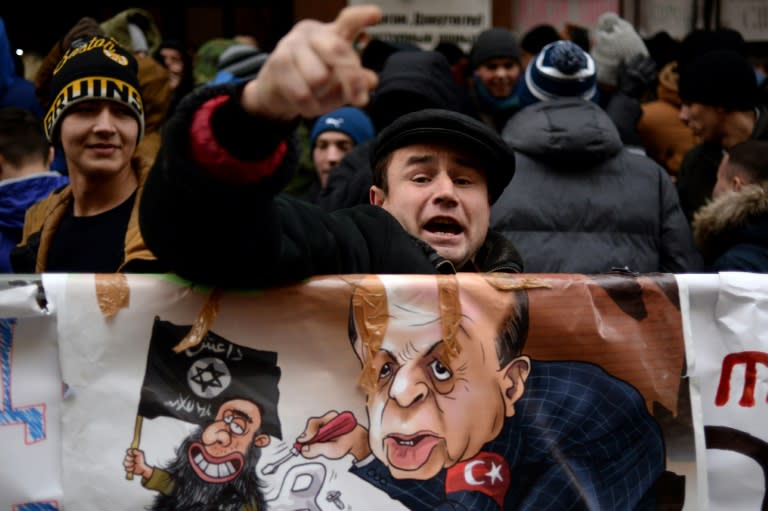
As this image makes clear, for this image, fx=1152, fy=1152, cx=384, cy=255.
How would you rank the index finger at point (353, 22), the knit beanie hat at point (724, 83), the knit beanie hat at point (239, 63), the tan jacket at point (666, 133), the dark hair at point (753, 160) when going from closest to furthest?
the index finger at point (353, 22) < the dark hair at point (753, 160) < the knit beanie hat at point (724, 83) < the knit beanie hat at point (239, 63) < the tan jacket at point (666, 133)

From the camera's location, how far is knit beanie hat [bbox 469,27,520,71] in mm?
6707

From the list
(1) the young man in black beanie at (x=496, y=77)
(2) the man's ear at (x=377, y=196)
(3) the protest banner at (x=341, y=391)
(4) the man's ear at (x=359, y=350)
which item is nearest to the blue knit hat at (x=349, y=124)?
(1) the young man in black beanie at (x=496, y=77)

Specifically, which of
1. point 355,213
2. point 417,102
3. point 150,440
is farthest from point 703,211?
point 150,440

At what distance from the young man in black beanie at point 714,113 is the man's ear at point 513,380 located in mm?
3498

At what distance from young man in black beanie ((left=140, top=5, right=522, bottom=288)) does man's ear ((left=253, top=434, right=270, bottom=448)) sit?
0.30 metres

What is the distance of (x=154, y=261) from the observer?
3.04 m

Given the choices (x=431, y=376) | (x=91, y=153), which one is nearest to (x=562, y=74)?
(x=91, y=153)

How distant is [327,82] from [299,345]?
763mm

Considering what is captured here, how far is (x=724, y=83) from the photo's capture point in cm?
575

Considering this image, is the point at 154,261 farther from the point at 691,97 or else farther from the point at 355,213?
the point at 691,97

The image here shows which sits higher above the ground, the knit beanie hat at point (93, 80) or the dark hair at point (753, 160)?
the knit beanie hat at point (93, 80)

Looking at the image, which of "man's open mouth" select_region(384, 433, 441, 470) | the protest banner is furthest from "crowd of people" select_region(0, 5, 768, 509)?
"man's open mouth" select_region(384, 433, 441, 470)

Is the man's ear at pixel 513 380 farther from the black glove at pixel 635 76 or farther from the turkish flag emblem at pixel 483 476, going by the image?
the black glove at pixel 635 76

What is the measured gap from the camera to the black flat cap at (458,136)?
119 inches
